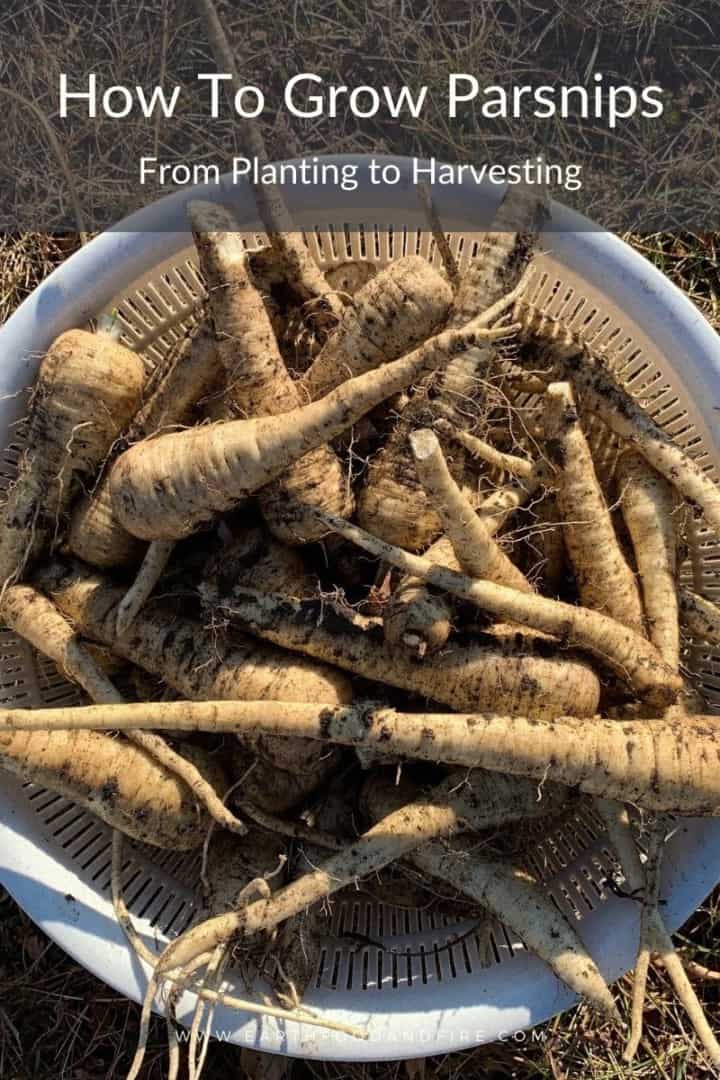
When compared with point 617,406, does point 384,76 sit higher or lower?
higher

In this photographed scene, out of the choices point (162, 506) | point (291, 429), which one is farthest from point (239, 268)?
point (162, 506)

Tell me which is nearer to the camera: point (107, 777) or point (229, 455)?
point (229, 455)

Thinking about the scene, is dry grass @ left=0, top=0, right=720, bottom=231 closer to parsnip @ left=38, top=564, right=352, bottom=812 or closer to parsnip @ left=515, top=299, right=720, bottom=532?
parsnip @ left=515, top=299, right=720, bottom=532

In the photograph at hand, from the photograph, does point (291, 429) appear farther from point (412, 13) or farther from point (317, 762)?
point (412, 13)

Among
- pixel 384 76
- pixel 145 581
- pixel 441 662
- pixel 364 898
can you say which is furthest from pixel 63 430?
pixel 384 76

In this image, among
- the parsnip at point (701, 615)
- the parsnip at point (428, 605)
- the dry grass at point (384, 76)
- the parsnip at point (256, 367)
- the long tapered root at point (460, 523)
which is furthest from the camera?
the dry grass at point (384, 76)

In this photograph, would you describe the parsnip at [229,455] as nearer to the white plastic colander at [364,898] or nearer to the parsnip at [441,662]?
the parsnip at [441,662]

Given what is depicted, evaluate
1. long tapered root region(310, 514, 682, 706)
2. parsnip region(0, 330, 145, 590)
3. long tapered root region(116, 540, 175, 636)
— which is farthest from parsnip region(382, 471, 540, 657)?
parsnip region(0, 330, 145, 590)

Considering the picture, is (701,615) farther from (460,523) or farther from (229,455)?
(229,455)

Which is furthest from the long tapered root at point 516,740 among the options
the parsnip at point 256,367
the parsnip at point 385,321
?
the parsnip at point 385,321
